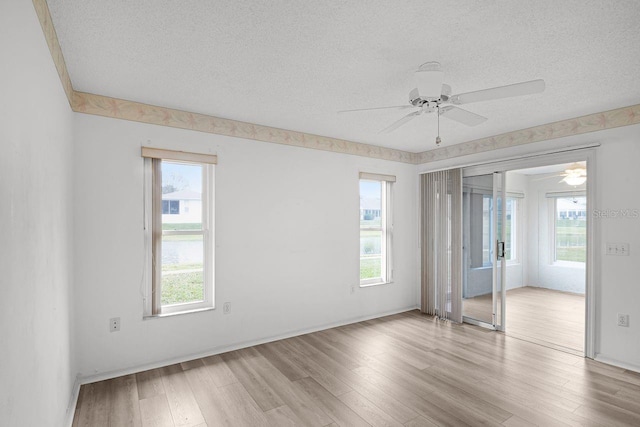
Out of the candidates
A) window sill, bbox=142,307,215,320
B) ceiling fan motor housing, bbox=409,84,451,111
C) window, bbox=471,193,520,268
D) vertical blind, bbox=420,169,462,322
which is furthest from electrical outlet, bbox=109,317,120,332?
window, bbox=471,193,520,268

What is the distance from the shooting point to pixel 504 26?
5.96 ft

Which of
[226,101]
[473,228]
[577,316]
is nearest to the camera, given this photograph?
[226,101]

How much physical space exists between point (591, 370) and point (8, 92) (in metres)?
4.63

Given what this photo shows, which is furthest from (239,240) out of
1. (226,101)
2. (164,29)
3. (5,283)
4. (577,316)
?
(577,316)

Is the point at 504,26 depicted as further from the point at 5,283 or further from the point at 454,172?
the point at 454,172

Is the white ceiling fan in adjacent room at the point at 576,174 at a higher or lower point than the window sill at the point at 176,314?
higher

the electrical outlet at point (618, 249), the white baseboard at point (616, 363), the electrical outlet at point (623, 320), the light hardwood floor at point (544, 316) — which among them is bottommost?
the light hardwood floor at point (544, 316)

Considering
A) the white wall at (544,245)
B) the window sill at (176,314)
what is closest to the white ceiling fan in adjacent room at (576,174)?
the white wall at (544,245)

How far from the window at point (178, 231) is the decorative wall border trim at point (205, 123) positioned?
0.32 metres

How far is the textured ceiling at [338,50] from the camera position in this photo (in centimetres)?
170

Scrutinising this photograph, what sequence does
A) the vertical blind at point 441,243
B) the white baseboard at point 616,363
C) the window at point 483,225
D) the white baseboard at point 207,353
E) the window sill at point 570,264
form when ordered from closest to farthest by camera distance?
Result: the white baseboard at point 207,353
the white baseboard at point 616,363
the window at point 483,225
the vertical blind at point 441,243
the window sill at point 570,264

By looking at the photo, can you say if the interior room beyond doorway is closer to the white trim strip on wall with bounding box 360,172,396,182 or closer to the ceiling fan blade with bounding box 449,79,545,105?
the white trim strip on wall with bounding box 360,172,396,182

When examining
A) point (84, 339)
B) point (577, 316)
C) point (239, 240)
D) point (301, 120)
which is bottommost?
point (577, 316)

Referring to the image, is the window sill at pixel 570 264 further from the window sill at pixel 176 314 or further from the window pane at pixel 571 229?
the window sill at pixel 176 314
